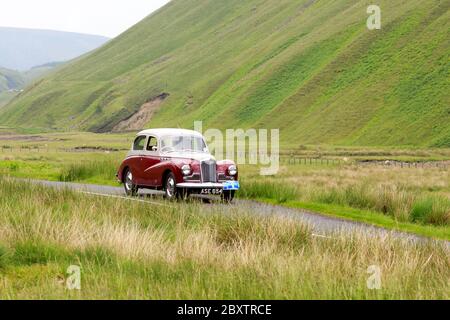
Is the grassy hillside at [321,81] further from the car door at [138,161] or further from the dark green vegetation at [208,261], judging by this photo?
the dark green vegetation at [208,261]

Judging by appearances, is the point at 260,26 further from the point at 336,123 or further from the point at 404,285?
the point at 404,285

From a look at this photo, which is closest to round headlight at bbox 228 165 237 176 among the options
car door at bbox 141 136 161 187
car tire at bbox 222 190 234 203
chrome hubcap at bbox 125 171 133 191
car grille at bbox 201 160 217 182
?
car grille at bbox 201 160 217 182

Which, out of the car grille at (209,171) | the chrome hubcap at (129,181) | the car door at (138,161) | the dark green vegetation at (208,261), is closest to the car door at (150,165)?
the car door at (138,161)

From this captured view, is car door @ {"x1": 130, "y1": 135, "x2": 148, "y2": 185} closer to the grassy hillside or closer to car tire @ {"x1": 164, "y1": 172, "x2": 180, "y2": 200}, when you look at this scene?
car tire @ {"x1": 164, "y1": 172, "x2": 180, "y2": 200}

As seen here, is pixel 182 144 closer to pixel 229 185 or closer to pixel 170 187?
pixel 170 187

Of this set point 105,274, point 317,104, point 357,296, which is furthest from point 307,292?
point 317,104

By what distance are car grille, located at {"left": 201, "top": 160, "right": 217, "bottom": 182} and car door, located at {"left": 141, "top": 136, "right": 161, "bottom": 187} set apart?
1.65 m

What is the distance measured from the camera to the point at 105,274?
9445 mm

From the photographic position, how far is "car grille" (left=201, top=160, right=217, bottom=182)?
69.5ft

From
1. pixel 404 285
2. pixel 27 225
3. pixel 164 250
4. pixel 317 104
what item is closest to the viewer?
pixel 404 285

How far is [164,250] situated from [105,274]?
5.54 feet

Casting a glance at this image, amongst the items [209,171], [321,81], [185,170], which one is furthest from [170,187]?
Answer: [321,81]

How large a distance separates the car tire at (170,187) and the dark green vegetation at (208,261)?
5.80 meters

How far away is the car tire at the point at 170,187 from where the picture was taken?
20.9 m
